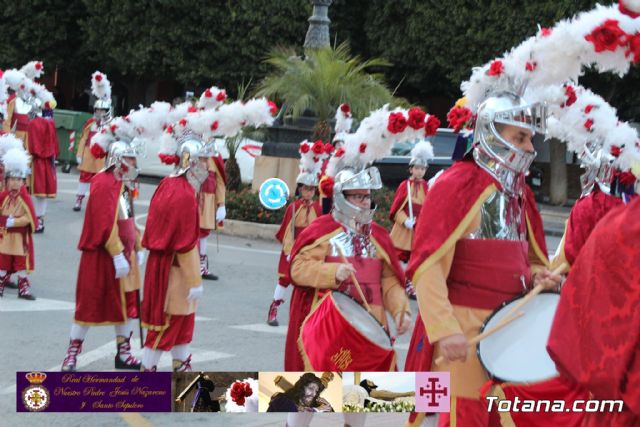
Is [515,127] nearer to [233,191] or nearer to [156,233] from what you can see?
[156,233]

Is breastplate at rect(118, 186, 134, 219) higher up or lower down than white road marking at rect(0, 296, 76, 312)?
higher up

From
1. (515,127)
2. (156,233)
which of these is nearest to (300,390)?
(515,127)

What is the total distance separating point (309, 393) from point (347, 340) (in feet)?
1.40

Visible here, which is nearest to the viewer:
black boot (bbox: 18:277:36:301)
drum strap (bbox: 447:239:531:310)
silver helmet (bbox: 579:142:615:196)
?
drum strap (bbox: 447:239:531:310)

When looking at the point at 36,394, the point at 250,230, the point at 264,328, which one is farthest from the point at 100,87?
the point at 36,394

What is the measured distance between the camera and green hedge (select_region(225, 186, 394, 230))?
18719 mm

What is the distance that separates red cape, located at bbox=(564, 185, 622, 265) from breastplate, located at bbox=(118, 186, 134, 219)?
11.6ft

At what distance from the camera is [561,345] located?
12.8 ft

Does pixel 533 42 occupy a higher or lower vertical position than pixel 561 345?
higher

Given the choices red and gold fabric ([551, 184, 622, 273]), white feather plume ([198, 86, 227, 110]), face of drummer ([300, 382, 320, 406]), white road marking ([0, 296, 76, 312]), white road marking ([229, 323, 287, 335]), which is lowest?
white road marking ([0, 296, 76, 312])

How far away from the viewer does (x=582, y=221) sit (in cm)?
906

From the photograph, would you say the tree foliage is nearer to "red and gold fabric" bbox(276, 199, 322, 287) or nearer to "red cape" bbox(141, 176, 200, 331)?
"red and gold fabric" bbox(276, 199, 322, 287)

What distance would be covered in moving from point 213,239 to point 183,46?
1551 centimetres

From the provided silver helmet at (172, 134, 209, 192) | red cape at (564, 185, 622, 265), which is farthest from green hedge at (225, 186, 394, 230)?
silver helmet at (172, 134, 209, 192)
